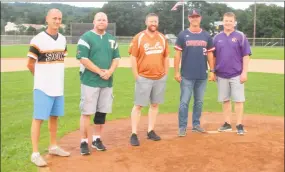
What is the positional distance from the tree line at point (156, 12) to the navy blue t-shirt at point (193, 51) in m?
30.9

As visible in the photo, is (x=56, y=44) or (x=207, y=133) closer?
(x=56, y=44)

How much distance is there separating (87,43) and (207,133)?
101 inches

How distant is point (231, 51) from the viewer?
6.41 m

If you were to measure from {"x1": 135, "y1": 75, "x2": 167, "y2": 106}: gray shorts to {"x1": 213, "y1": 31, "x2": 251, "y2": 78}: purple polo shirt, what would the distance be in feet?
3.60

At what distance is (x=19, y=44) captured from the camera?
50125mm

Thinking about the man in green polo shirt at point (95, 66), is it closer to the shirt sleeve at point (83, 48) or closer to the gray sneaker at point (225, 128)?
the shirt sleeve at point (83, 48)

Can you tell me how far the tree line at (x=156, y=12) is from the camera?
149 ft

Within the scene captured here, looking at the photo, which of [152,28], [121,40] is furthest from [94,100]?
[121,40]

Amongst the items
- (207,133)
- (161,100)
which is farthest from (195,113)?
(161,100)

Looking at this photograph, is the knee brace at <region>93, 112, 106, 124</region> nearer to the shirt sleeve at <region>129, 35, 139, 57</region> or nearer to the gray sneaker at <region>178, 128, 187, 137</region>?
the shirt sleeve at <region>129, 35, 139, 57</region>

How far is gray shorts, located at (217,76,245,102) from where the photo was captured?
6566 millimetres

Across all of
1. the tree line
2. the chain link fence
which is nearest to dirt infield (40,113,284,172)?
the tree line

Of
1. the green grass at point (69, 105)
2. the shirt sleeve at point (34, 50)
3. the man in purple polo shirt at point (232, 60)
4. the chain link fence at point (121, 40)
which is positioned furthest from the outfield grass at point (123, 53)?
the shirt sleeve at point (34, 50)

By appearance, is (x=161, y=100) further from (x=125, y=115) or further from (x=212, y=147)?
(x=125, y=115)
